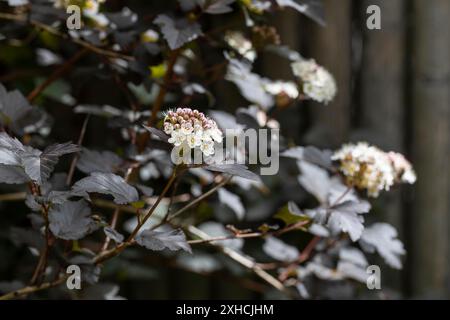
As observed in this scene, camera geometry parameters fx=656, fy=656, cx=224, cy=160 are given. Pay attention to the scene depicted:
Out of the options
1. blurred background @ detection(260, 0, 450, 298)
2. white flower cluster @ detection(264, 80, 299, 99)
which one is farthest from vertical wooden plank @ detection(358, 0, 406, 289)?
white flower cluster @ detection(264, 80, 299, 99)

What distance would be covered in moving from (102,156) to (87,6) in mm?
408

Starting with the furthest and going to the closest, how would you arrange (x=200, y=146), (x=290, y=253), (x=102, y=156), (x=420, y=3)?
1. (x=420, y=3)
2. (x=290, y=253)
3. (x=102, y=156)
4. (x=200, y=146)

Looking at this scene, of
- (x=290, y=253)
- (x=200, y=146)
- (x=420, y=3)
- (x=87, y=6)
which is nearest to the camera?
(x=200, y=146)

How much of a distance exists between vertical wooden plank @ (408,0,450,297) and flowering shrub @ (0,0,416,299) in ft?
1.24

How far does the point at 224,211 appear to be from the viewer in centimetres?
215

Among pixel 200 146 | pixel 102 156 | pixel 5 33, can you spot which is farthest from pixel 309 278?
pixel 5 33

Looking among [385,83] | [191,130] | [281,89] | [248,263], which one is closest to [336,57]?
[385,83]

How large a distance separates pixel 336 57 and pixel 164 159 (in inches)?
35.2

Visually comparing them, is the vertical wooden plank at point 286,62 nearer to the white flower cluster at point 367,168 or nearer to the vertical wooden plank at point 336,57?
the vertical wooden plank at point 336,57

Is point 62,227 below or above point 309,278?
above

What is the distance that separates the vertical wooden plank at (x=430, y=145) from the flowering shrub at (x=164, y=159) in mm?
379
